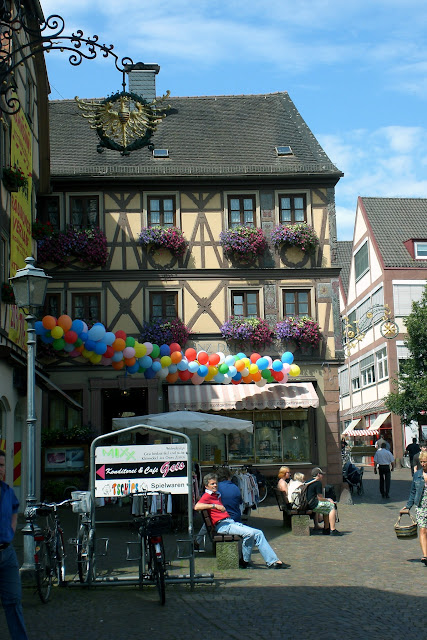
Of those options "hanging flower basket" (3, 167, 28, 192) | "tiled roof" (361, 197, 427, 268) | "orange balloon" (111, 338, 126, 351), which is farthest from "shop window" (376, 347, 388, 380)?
"hanging flower basket" (3, 167, 28, 192)

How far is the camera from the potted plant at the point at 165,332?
2417 cm

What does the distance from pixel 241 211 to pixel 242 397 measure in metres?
5.74

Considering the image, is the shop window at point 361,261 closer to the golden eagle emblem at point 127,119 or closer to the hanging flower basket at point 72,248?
the hanging flower basket at point 72,248

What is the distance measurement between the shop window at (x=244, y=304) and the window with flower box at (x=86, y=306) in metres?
3.94

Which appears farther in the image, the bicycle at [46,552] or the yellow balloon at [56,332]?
the yellow balloon at [56,332]

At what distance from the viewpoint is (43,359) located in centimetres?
2414

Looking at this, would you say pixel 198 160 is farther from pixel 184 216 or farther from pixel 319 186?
pixel 319 186

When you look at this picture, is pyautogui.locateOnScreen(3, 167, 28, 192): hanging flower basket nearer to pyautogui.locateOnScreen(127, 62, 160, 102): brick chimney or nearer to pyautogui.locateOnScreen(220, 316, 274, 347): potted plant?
pyautogui.locateOnScreen(220, 316, 274, 347): potted plant

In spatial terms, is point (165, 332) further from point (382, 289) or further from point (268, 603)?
point (382, 289)

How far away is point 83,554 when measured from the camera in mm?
10938

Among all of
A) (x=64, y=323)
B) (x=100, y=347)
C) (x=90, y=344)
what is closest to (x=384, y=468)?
(x=100, y=347)

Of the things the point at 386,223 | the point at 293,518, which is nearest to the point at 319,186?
the point at 293,518

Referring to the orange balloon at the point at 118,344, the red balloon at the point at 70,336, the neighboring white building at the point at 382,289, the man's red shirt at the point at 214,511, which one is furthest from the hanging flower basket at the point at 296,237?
the neighboring white building at the point at 382,289

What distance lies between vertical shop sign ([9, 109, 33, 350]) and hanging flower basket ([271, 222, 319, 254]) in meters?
7.50
